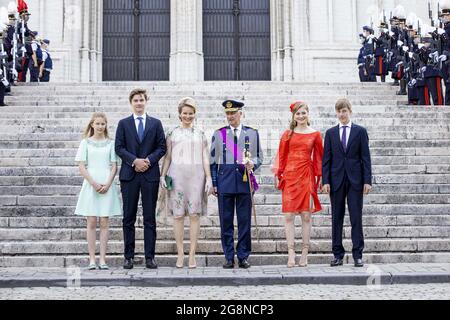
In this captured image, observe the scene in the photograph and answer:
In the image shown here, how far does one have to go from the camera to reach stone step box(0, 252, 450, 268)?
8078mm

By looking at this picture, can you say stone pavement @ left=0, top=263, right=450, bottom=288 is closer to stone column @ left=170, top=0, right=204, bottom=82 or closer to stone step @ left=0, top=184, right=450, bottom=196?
stone step @ left=0, top=184, right=450, bottom=196

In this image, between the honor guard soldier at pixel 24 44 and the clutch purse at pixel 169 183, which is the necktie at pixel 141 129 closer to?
the clutch purse at pixel 169 183

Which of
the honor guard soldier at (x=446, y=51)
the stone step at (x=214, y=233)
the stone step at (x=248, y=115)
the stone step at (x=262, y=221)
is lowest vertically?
the stone step at (x=214, y=233)

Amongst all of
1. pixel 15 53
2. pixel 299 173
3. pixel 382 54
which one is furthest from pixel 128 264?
pixel 382 54

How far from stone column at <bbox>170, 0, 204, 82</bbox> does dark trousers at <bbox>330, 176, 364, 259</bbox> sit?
14.7 meters

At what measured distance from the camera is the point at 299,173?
313 inches

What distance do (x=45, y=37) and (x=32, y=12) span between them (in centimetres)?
87

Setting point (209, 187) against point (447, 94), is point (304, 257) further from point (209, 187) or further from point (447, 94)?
point (447, 94)

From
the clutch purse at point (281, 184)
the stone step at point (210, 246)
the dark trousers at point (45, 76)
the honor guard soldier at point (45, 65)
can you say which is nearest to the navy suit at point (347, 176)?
the clutch purse at point (281, 184)

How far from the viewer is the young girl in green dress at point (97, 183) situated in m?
7.77

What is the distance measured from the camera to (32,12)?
71.6 ft

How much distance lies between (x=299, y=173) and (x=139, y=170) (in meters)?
1.83

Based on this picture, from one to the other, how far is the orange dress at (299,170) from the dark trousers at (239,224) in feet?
1.44
